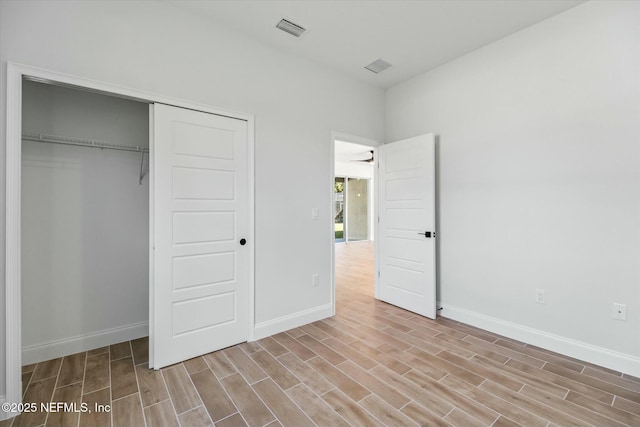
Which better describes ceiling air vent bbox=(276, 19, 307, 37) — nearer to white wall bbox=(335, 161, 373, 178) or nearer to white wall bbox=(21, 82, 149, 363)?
white wall bbox=(21, 82, 149, 363)

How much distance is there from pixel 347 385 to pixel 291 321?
1.14 metres

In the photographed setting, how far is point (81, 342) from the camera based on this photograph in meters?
2.56

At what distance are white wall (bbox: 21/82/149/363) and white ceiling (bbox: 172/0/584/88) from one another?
1340mm

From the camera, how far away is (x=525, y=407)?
6.01ft

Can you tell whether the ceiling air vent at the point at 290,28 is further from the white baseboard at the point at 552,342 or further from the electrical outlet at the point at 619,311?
the electrical outlet at the point at 619,311

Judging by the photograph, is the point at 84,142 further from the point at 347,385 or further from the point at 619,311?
the point at 619,311

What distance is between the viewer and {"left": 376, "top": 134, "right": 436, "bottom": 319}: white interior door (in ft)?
10.9

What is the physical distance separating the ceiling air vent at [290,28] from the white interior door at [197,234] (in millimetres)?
973

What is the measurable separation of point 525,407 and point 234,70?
354 centimetres

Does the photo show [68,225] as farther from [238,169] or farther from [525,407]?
[525,407]

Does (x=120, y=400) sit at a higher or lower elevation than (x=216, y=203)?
lower

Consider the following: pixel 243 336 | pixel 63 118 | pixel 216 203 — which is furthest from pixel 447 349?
pixel 63 118

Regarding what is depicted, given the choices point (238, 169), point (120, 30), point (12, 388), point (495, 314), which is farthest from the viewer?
point (495, 314)

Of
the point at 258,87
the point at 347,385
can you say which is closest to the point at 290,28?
the point at 258,87
